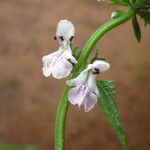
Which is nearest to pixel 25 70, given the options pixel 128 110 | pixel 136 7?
pixel 128 110

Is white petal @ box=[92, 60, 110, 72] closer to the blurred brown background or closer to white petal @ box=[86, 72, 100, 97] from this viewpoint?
white petal @ box=[86, 72, 100, 97]

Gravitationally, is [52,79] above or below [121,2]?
above

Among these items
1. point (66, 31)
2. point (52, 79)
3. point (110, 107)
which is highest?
point (52, 79)

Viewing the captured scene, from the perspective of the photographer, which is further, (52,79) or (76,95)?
(52,79)

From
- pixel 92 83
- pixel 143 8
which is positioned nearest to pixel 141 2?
pixel 143 8

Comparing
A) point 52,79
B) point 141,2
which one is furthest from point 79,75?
point 52,79

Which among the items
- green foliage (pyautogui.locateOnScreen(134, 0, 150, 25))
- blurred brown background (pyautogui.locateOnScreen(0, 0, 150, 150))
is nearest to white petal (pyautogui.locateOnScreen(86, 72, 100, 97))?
green foliage (pyautogui.locateOnScreen(134, 0, 150, 25))

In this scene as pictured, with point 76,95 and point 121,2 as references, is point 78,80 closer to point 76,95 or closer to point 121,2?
point 76,95

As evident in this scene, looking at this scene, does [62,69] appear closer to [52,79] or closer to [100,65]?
[100,65]
